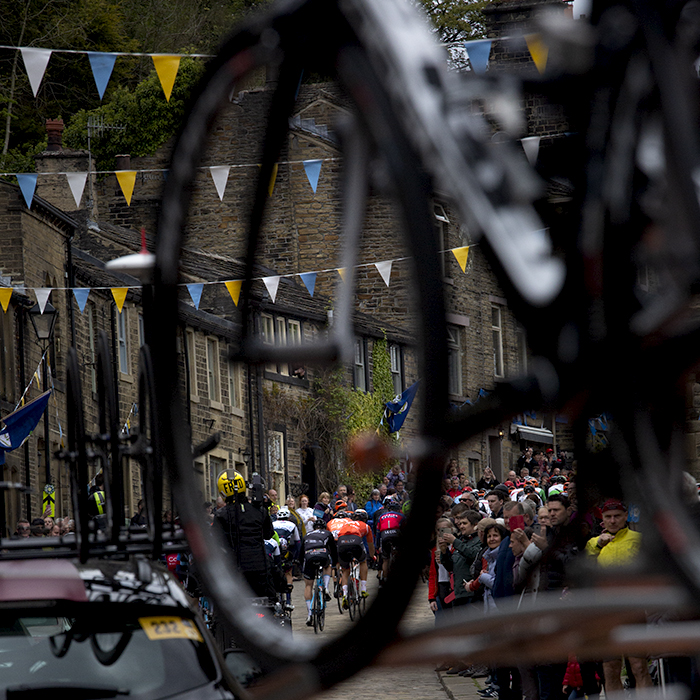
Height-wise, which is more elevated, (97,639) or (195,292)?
(195,292)

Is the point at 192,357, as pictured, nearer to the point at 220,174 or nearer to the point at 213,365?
the point at 213,365

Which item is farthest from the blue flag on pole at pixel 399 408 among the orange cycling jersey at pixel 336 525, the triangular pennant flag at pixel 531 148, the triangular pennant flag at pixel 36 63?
the orange cycling jersey at pixel 336 525

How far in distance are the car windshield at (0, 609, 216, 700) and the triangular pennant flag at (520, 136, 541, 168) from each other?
4.27 m

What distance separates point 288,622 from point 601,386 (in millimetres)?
587

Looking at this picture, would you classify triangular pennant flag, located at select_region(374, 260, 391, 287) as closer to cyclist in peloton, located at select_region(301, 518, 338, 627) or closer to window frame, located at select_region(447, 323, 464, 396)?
window frame, located at select_region(447, 323, 464, 396)

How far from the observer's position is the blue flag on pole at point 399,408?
114 cm

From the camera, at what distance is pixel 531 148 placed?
124 cm

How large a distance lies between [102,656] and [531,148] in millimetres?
4329

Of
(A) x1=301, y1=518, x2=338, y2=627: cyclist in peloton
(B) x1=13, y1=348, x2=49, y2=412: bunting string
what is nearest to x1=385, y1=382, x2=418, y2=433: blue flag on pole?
(A) x1=301, y1=518, x2=338, y2=627: cyclist in peloton

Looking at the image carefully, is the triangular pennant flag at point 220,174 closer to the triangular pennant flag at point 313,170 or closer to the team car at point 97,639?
→ the triangular pennant flag at point 313,170

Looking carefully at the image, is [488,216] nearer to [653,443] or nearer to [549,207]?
[549,207]

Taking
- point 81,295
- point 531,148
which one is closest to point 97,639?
point 531,148

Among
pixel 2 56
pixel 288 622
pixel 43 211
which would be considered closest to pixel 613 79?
pixel 288 622

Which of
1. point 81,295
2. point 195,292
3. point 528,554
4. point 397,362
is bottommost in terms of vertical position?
point 528,554
